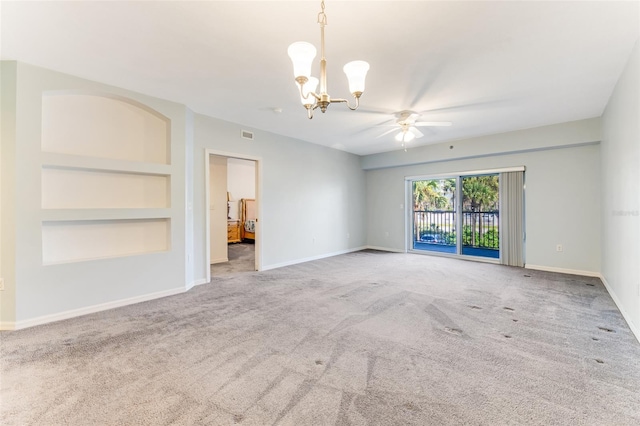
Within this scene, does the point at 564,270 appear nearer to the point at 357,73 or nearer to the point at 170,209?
the point at 357,73

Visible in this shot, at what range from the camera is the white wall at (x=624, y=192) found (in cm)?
258

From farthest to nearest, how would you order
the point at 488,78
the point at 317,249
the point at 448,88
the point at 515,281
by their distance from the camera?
the point at 317,249 < the point at 515,281 < the point at 448,88 < the point at 488,78

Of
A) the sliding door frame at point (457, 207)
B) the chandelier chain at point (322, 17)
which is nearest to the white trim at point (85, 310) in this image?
the chandelier chain at point (322, 17)

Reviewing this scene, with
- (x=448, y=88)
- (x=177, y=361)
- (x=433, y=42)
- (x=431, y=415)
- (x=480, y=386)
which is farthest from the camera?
(x=448, y=88)

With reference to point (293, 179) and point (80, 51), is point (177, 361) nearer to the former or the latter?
point (80, 51)

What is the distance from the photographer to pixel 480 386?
1.91m

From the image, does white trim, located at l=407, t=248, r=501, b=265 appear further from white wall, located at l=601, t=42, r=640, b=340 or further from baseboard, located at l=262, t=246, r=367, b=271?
white wall, located at l=601, t=42, r=640, b=340

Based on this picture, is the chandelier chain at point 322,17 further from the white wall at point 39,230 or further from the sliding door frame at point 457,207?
the sliding door frame at point 457,207

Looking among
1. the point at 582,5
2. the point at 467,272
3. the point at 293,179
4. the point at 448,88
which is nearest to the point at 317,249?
the point at 293,179

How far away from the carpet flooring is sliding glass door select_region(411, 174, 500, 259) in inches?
111

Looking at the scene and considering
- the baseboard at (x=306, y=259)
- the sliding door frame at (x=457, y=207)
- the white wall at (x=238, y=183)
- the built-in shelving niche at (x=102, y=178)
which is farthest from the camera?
the white wall at (x=238, y=183)

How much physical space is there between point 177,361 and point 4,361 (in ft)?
4.54

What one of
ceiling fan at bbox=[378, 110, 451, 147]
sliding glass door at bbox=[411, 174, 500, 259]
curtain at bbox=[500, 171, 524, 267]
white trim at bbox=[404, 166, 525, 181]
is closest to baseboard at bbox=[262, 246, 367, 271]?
sliding glass door at bbox=[411, 174, 500, 259]

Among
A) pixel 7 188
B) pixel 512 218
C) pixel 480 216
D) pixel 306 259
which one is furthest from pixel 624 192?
pixel 7 188
